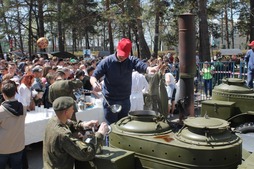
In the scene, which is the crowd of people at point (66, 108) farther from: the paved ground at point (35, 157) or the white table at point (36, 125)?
the paved ground at point (35, 157)

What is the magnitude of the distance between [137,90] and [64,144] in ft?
16.3

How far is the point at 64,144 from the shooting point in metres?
2.85

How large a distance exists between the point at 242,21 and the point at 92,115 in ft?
93.9

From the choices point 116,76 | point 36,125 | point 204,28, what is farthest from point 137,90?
point 204,28

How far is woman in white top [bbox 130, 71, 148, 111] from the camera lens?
24.8 ft

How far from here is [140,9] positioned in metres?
18.3

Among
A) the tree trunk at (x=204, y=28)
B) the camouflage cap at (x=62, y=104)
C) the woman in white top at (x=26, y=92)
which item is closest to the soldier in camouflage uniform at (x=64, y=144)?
the camouflage cap at (x=62, y=104)

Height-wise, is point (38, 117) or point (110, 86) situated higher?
point (110, 86)

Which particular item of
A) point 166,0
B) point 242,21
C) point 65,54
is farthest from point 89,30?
point 166,0

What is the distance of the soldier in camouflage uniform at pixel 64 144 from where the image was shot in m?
2.84

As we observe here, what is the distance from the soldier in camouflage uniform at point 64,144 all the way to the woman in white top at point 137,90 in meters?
4.52

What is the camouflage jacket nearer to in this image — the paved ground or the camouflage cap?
the camouflage cap

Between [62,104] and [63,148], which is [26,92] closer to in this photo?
[62,104]

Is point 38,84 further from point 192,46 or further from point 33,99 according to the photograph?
point 192,46
